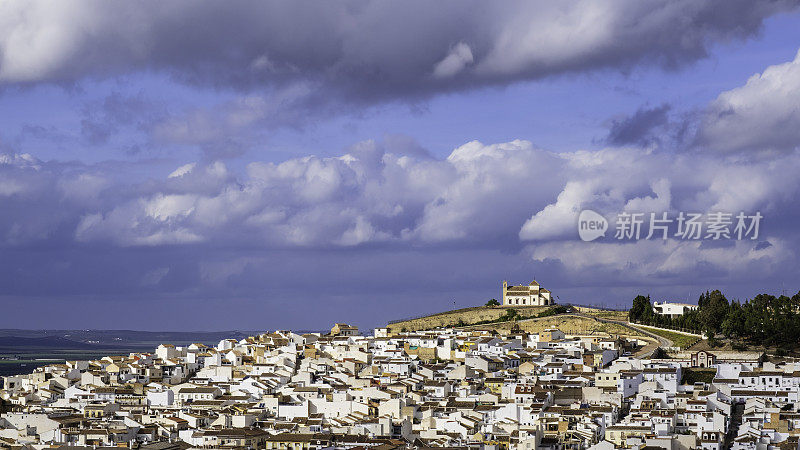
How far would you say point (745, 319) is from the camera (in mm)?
57000

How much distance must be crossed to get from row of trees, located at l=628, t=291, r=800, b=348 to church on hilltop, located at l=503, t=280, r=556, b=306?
12.9m

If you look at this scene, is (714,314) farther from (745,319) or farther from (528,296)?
(528,296)

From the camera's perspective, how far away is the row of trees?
5522 centimetres

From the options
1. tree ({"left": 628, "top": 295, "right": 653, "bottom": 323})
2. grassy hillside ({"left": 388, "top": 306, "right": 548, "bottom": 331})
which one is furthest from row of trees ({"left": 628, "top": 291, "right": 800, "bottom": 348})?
grassy hillside ({"left": 388, "top": 306, "right": 548, "bottom": 331})

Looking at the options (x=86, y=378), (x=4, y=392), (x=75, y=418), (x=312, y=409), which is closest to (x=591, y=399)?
(x=312, y=409)

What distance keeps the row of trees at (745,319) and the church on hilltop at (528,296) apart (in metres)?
12.9

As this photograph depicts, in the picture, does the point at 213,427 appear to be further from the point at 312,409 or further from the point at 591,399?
the point at 591,399

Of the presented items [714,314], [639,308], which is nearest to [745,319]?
[714,314]

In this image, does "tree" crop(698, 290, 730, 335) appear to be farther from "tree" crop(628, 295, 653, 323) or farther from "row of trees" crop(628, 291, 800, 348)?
"tree" crop(628, 295, 653, 323)

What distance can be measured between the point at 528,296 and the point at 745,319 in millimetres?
25216

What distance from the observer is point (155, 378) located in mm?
57156

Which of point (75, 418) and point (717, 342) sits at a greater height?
point (717, 342)

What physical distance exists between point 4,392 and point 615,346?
3050 centimetres

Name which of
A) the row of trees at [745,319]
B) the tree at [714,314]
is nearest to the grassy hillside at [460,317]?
the row of trees at [745,319]
